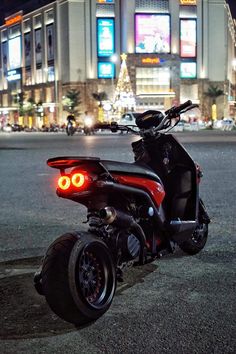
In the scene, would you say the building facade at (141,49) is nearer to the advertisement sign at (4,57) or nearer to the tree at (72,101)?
the tree at (72,101)

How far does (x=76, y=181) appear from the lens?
387 cm

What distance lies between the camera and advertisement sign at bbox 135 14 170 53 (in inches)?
3157

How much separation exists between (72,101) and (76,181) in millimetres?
75974

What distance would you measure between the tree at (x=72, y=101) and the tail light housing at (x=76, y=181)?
7563 centimetres

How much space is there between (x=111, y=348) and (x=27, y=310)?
2.86 ft

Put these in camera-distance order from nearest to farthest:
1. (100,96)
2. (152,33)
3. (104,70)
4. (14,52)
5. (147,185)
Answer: (147,185), (100,96), (152,33), (104,70), (14,52)

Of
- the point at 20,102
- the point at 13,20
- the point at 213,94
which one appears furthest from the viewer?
the point at 13,20

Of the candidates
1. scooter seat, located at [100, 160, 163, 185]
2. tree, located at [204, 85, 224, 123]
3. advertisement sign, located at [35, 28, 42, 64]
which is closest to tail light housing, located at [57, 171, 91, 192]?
scooter seat, located at [100, 160, 163, 185]

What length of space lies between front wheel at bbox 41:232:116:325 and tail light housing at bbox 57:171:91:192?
30cm

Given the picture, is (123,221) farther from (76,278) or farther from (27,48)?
(27,48)

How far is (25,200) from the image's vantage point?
30.6 feet

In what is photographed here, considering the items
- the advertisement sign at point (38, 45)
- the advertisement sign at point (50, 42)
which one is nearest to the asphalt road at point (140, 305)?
the advertisement sign at point (50, 42)

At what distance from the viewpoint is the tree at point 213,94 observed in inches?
3182

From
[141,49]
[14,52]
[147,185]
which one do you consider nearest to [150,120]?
[147,185]
